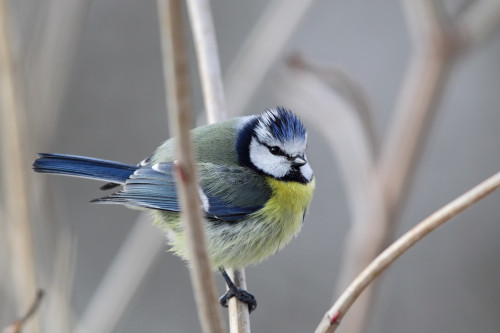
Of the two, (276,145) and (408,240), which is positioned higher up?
(276,145)

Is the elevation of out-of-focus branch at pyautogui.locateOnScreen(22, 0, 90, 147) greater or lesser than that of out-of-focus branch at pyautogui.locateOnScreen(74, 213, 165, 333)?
greater

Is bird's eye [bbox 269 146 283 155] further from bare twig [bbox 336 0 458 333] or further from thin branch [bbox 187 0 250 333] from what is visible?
bare twig [bbox 336 0 458 333]

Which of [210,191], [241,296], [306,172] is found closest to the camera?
[241,296]

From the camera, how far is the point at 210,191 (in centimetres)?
156

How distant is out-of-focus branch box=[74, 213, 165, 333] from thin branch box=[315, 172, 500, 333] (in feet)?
2.26

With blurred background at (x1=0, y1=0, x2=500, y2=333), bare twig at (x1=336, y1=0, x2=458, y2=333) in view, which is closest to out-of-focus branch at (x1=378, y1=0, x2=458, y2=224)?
bare twig at (x1=336, y1=0, x2=458, y2=333)

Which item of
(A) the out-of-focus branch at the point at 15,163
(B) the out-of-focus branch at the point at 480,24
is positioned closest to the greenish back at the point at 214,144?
(A) the out-of-focus branch at the point at 15,163

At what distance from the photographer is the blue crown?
5.18 ft

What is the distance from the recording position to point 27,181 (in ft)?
4.20

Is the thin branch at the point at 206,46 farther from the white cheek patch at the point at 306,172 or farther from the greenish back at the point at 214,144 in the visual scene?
the white cheek patch at the point at 306,172

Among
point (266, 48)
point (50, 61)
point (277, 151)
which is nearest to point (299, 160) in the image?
point (277, 151)

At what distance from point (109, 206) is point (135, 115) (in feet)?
1.62

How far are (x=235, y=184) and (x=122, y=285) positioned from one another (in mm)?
367

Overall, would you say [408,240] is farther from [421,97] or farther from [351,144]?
[351,144]
